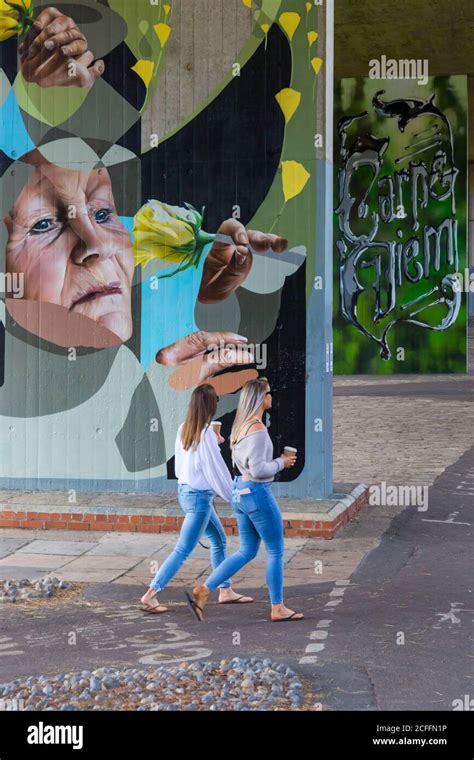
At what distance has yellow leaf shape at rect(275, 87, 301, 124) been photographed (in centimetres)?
1227

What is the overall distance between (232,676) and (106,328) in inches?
249

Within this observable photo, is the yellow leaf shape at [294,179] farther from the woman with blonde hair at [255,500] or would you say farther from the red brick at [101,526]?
the woman with blonde hair at [255,500]

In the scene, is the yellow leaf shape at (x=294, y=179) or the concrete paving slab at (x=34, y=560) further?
the yellow leaf shape at (x=294, y=179)

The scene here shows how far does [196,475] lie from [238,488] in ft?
1.22

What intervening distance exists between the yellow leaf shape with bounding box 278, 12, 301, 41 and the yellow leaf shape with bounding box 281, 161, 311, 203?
4.27 feet

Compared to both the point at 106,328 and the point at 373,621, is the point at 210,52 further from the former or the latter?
the point at 373,621

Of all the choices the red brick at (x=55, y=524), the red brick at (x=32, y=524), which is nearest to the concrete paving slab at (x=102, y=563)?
the red brick at (x=55, y=524)

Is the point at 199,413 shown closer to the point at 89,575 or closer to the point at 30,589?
the point at 30,589

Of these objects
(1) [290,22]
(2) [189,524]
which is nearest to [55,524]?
(2) [189,524]

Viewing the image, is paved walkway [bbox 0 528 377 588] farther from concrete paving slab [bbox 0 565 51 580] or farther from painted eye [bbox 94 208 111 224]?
painted eye [bbox 94 208 111 224]

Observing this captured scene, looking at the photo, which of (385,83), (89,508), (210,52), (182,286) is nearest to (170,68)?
(210,52)

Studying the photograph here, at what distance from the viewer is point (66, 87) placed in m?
12.8

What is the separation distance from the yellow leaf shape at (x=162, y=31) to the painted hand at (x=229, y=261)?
2027mm

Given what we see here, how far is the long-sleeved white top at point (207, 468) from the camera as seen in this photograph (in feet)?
27.9
